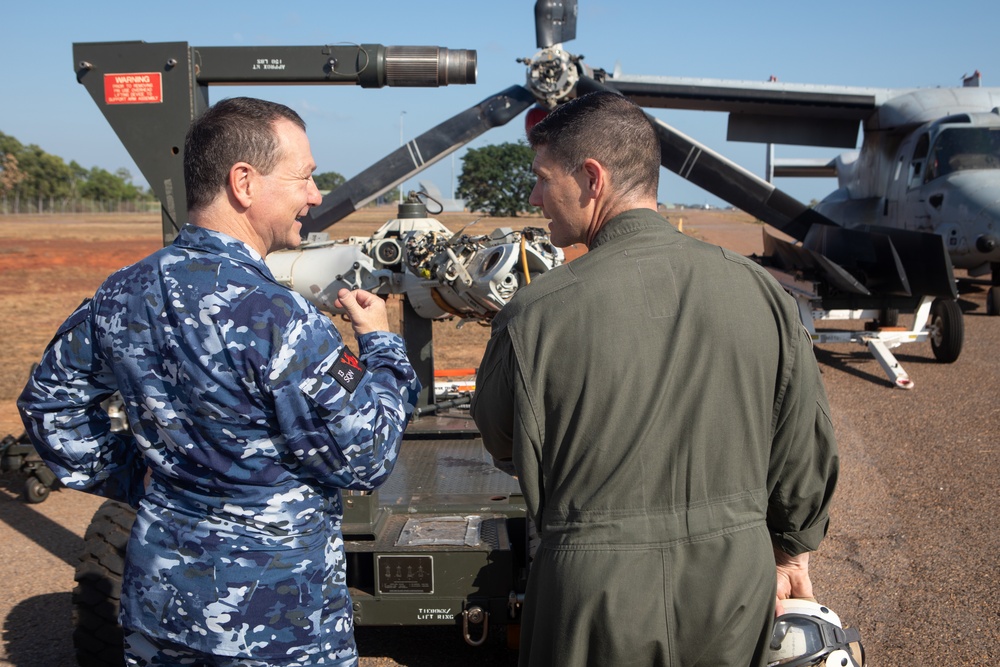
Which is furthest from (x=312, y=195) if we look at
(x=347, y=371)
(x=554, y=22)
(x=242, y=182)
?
(x=554, y=22)

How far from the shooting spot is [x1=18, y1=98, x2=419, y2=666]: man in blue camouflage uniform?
175 cm

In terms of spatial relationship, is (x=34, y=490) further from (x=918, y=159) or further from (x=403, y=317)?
(x=918, y=159)

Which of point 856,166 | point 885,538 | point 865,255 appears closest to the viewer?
point 885,538

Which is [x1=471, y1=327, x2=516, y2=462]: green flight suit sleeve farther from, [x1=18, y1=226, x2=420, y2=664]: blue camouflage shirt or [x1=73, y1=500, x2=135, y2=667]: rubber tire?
[x1=73, y1=500, x2=135, y2=667]: rubber tire

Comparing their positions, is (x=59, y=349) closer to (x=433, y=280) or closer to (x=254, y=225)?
(x=254, y=225)

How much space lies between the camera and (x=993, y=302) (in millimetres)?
13711

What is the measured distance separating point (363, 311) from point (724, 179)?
871cm

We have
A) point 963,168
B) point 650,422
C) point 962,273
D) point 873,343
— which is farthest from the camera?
point 962,273

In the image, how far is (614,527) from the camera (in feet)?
5.71

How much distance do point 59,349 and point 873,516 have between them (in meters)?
5.09

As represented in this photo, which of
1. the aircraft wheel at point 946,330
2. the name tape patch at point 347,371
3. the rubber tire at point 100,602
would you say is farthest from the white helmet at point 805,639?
the aircraft wheel at point 946,330

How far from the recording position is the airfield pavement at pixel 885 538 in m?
4.00

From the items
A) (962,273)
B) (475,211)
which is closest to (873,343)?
(962,273)

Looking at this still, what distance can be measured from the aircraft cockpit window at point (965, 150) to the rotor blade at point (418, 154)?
6091 millimetres
